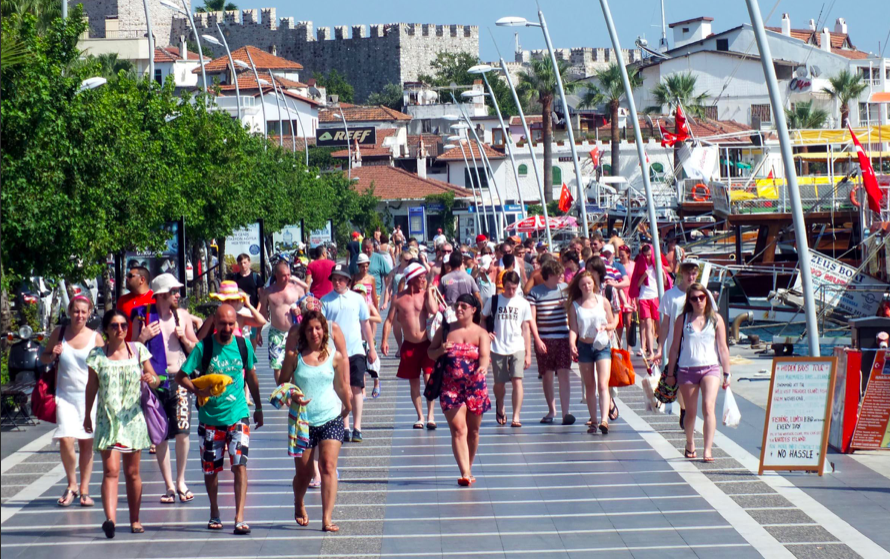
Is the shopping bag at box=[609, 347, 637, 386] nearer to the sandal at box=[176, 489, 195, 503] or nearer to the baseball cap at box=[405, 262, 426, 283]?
the baseball cap at box=[405, 262, 426, 283]

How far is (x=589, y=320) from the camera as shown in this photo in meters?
11.3

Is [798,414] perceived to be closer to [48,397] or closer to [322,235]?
[48,397]

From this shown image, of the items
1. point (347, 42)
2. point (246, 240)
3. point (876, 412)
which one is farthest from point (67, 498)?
point (347, 42)

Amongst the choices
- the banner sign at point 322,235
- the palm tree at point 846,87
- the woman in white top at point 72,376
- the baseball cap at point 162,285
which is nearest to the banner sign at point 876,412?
the baseball cap at point 162,285

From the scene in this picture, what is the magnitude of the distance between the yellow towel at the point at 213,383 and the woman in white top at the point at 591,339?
14.8ft

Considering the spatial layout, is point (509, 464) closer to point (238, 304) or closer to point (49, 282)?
point (238, 304)

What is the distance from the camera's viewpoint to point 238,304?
11.2 meters

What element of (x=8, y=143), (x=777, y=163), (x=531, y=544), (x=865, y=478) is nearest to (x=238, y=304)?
(x=8, y=143)

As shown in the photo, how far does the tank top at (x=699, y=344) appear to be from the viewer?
970cm

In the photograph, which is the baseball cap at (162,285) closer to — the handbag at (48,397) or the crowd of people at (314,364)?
the crowd of people at (314,364)

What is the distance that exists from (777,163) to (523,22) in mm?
23489

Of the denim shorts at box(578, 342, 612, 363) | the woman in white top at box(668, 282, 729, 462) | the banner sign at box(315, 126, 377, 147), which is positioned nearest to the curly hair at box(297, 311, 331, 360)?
the woman in white top at box(668, 282, 729, 462)

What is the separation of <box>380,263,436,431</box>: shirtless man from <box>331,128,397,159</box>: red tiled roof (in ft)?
255

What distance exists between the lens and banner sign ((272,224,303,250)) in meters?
41.1
